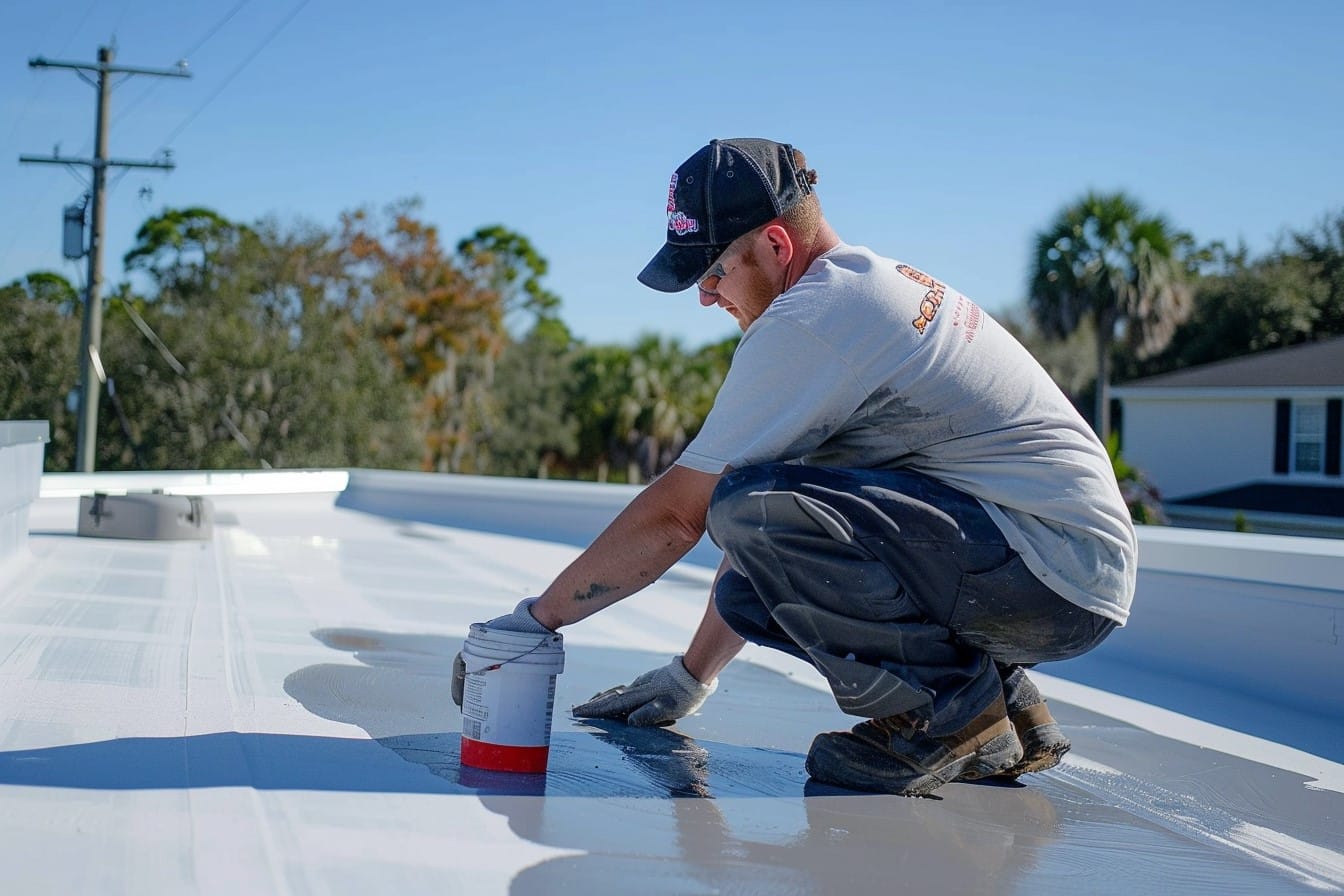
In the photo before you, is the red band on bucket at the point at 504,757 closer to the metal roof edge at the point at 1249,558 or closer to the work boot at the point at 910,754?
the work boot at the point at 910,754

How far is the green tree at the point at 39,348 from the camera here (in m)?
20.4

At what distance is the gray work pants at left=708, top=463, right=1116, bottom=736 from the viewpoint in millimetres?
1943

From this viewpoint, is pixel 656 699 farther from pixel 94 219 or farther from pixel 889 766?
pixel 94 219

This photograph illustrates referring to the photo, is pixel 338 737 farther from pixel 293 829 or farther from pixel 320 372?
pixel 320 372

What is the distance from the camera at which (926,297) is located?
2006 millimetres

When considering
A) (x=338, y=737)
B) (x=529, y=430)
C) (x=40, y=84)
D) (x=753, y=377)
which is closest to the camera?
(x=753, y=377)

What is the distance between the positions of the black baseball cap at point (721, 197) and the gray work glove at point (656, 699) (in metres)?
0.81

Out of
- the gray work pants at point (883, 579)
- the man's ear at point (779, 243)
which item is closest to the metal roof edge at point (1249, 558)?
the gray work pants at point (883, 579)

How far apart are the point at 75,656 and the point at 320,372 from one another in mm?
24300

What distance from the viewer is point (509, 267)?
3678 cm

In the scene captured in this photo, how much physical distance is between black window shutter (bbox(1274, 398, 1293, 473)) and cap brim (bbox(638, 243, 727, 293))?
20.8 m

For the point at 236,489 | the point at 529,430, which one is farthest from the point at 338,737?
the point at 529,430

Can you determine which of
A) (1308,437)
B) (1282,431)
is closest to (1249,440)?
(1282,431)

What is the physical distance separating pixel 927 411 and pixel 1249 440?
2124 cm
